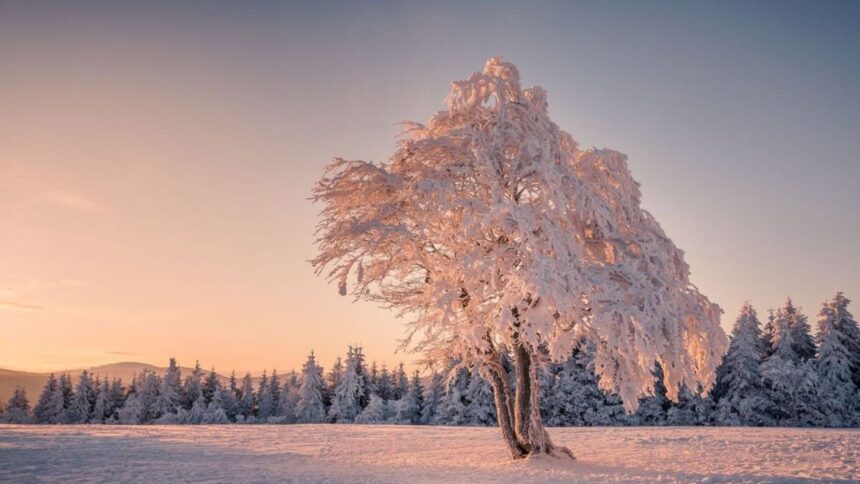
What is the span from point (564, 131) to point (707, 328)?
7003 mm

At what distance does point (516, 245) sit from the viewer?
13383 millimetres

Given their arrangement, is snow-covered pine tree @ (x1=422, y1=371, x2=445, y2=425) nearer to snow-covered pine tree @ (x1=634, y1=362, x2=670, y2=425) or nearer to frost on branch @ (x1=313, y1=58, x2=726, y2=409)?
snow-covered pine tree @ (x1=634, y1=362, x2=670, y2=425)

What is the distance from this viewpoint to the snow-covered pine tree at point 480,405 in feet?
164

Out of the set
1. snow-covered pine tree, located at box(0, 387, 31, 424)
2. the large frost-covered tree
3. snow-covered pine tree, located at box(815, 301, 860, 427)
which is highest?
the large frost-covered tree

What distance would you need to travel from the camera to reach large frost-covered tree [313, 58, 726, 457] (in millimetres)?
12359

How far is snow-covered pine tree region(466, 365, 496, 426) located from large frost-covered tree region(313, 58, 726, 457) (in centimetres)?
3557

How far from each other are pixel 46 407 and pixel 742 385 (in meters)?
79.8

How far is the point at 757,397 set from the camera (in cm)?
4244

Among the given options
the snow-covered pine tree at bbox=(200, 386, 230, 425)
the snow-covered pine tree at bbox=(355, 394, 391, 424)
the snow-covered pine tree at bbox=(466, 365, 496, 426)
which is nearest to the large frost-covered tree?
the snow-covered pine tree at bbox=(466, 365, 496, 426)

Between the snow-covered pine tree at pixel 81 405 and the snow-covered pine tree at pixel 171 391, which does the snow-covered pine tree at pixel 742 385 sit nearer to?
the snow-covered pine tree at pixel 171 391

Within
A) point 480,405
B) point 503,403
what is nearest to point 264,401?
point 480,405

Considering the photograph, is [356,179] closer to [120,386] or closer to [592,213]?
[592,213]

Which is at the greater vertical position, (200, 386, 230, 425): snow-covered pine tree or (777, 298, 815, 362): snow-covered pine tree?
(777, 298, 815, 362): snow-covered pine tree

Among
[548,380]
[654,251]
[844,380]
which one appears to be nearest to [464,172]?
[654,251]
